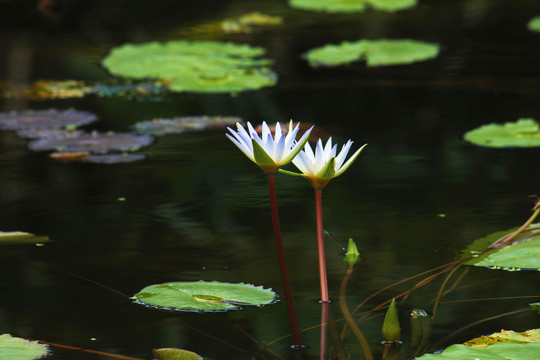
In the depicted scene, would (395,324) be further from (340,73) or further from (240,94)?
(340,73)

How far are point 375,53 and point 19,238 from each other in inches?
133

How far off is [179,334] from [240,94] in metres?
2.94

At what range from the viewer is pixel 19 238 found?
2365 millimetres

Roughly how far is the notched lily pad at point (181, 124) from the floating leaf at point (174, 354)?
7.33 ft

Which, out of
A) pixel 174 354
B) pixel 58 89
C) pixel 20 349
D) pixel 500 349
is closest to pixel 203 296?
pixel 174 354

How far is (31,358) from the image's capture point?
151 centimetres

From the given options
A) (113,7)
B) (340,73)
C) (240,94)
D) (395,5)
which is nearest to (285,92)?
(240,94)

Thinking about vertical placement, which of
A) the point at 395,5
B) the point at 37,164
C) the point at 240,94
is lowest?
the point at 37,164

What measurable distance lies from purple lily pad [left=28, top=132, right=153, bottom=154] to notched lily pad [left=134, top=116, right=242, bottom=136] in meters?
0.13

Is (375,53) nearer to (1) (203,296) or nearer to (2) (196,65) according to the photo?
(2) (196,65)

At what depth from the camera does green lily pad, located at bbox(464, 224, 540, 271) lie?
1.89 metres

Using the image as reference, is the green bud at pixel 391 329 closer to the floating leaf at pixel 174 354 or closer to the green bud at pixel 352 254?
the floating leaf at pixel 174 354

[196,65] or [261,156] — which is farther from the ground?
[196,65]

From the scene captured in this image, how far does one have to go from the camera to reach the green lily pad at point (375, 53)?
5117mm
